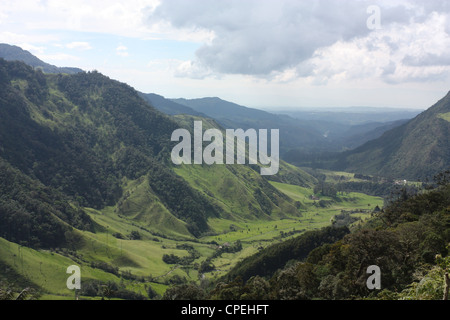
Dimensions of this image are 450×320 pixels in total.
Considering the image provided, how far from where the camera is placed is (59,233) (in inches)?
7096

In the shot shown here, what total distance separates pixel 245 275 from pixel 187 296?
3105 inches

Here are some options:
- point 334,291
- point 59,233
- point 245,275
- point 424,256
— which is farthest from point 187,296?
point 59,233

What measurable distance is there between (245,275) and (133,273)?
62412 mm
